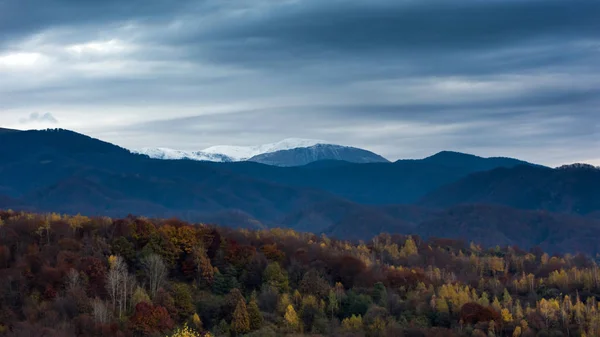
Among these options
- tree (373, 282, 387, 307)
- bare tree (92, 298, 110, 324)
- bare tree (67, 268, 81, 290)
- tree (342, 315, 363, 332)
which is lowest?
tree (342, 315, 363, 332)

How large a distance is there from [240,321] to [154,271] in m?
25.4

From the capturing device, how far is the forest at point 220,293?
147 m

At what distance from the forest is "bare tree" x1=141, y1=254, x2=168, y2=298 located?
278 mm

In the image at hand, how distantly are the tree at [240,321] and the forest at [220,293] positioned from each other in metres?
0.17

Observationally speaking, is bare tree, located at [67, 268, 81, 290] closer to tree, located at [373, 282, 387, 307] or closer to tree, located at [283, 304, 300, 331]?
tree, located at [283, 304, 300, 331]

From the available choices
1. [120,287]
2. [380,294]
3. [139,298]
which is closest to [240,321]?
[139,298]

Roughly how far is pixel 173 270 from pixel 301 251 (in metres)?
34.5

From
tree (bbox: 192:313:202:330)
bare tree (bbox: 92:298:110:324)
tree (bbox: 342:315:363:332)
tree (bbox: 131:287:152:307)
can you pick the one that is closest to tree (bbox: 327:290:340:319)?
tree (bbox: 342:315:363:332)

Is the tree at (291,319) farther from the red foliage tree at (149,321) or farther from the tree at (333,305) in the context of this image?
the red foliage tree at (149,321)

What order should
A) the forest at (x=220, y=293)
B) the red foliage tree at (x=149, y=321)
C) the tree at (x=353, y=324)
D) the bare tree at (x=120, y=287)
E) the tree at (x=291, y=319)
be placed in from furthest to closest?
the tree at (x=291, y=319) < the tree at (x=353, y=324) < the bare tree at (x=120, y=287) < the forest at (x=220, y=293) < the red foliage tree at (x=149, y=321)

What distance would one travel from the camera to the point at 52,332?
13500cm

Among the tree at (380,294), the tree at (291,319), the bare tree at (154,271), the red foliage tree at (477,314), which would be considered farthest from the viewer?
the tree at (380,294)

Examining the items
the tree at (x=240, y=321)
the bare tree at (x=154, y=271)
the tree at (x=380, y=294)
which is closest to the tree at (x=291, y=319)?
the tree at (x=240, y=321)

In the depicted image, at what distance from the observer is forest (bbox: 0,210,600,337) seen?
147 meters
